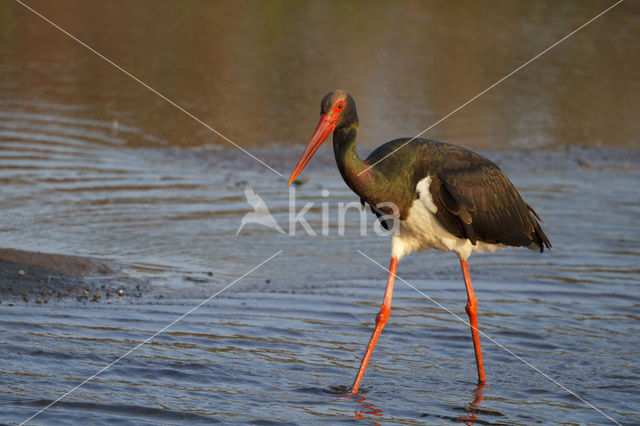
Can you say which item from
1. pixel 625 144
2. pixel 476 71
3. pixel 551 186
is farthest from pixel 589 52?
pixel 551 186

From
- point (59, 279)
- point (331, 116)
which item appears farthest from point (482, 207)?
point (59, 279)

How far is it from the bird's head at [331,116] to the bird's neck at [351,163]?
59 mm

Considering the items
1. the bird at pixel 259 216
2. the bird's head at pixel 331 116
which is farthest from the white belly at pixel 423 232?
the bird at pixel 259 216

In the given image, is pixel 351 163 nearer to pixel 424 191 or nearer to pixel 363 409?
pixel 424 191

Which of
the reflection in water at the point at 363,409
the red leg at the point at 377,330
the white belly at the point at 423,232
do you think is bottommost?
the reflection in water at the point at 363,409

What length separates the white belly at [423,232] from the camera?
5809 mm

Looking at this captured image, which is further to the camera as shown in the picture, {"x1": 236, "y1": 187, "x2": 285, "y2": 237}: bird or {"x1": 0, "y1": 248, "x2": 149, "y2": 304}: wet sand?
{"x1": 236, "y1": 187, "x2": 285, "y2": 237}: bird

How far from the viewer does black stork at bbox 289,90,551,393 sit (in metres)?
5.60

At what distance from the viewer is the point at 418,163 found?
19.0ft

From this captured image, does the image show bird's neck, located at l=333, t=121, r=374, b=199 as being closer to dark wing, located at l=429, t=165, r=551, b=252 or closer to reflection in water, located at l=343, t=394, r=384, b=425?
dark wing, located at l=429, t=165, r=551, b=252

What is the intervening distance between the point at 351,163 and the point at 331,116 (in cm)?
30

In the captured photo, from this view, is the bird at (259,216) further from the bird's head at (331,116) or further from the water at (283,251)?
the bird's head at (331,116)

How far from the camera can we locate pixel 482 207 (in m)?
6.06

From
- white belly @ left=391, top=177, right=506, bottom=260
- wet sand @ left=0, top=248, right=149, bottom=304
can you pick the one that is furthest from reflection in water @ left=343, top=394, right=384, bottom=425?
wet sand @ left=0, top=248, right=149, bottom=304
